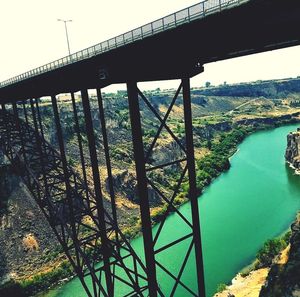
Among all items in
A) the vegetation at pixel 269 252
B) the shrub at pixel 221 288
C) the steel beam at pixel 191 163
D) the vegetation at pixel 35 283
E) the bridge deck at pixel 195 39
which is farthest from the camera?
the vegetation at pixel 35 283

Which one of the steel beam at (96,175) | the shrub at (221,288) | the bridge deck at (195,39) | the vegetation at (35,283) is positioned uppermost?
the bridge deck at (195,39)

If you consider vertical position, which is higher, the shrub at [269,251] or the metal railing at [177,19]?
the metal railing at [177,19]

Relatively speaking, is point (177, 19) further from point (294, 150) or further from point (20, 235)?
point (294, 150)

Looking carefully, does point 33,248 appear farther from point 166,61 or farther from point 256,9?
point 256,9

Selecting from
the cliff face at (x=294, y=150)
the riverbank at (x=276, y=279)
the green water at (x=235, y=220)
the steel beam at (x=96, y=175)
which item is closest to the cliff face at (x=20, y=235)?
the green water at (x=235, y=220)

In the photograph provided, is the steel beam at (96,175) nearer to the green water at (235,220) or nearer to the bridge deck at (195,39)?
the bridge deck at (195,39)

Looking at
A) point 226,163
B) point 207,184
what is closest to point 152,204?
point 207,184

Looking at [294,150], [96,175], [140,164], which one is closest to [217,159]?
[294,150]
